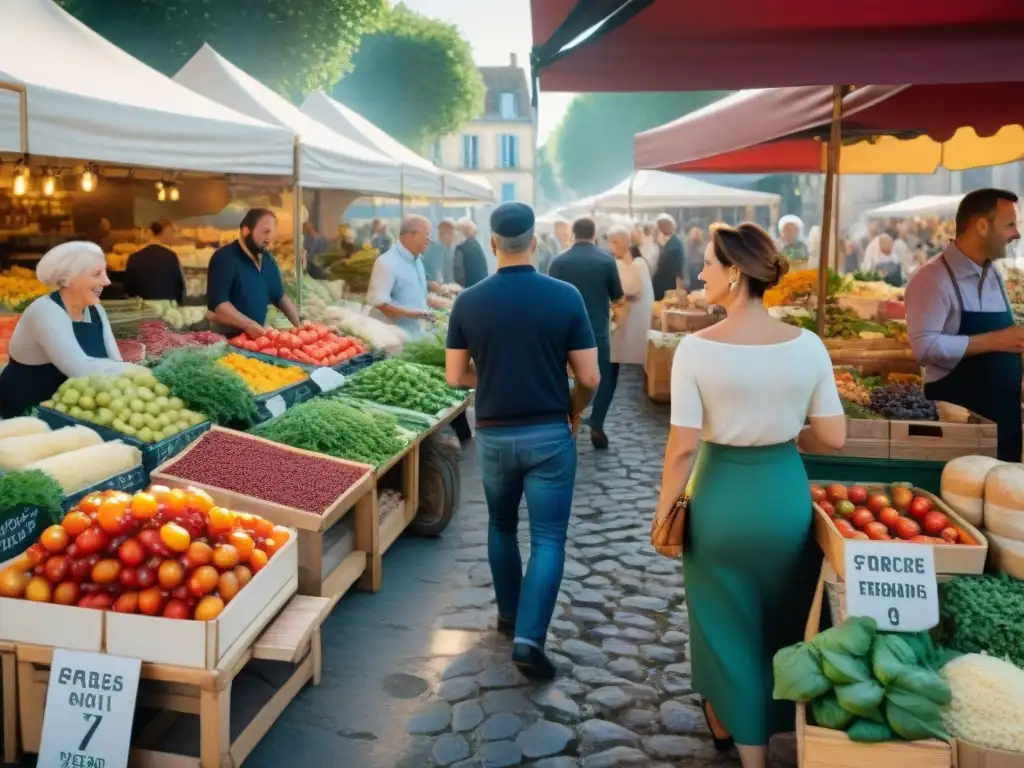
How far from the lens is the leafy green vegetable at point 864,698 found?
2.87 m

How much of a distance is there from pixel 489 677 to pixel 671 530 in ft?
4.62

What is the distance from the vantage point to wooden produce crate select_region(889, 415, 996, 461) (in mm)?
4512

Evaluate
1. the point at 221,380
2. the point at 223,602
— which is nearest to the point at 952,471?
the point at 223,602

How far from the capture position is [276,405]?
621cm

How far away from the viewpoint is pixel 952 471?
392cm

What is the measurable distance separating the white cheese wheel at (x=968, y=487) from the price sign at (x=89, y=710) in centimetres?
299

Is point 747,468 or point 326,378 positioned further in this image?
point 326,378

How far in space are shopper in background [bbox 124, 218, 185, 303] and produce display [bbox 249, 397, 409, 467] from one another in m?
5.44

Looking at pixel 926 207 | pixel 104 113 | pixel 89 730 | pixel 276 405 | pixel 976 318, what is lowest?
pixel 89 730

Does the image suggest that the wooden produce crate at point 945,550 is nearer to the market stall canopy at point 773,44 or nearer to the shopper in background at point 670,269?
the market stall canopy at point 773,44

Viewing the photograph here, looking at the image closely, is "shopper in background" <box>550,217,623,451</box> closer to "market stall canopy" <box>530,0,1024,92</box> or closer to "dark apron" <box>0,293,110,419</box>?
"dark apron" <box>0,293,110,419</box>

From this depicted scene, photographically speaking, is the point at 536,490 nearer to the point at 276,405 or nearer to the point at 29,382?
the point at 276,405

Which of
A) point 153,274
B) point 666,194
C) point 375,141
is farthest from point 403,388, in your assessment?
point 666,194

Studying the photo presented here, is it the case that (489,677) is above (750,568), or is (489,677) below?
below
